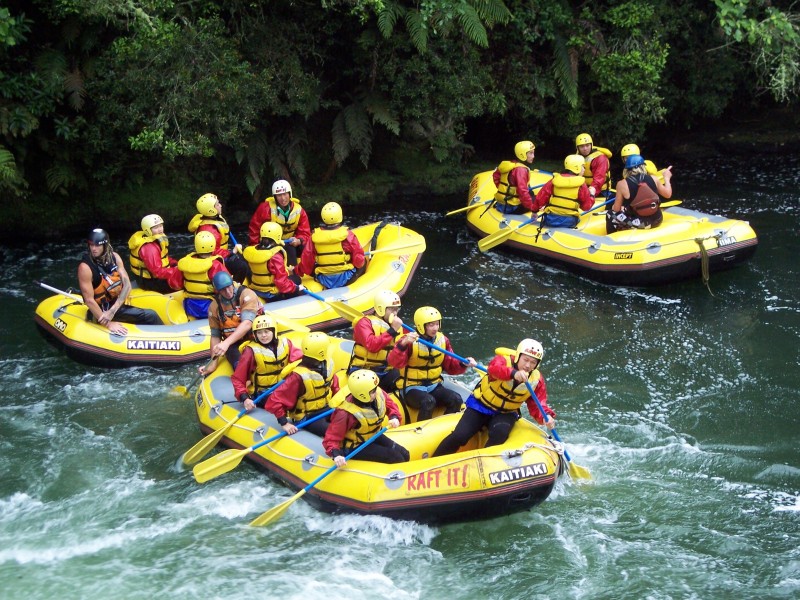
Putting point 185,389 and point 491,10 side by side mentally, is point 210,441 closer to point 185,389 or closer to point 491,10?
point 185,389

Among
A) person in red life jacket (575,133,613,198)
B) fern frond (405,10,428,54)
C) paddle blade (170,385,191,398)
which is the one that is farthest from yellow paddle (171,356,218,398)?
person in red life jacket (575,133,613,198)

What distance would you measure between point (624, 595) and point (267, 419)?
2.83m

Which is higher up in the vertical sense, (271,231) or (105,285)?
(271,231)

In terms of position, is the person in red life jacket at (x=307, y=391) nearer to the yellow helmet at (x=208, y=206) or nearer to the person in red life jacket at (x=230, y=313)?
the person in red life jacket at (x=230, y=313)

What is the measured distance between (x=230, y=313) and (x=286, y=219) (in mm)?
2080

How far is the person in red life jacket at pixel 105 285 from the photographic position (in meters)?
8.34

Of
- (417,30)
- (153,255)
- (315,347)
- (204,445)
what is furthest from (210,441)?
(417,30)

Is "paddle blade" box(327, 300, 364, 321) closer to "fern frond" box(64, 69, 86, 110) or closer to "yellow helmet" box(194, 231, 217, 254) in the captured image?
"yellow helmet" box(194, 231, 217, 254)

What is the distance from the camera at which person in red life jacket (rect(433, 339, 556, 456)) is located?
648 centimetres

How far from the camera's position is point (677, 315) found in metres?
9.95

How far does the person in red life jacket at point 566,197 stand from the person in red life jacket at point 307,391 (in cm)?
494

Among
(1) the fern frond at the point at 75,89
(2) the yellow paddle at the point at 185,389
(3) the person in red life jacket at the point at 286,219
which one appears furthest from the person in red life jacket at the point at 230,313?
(1) the fern frond at the point at 75,89

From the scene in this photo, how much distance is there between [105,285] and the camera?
853 cm

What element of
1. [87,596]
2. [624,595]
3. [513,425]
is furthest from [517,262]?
[87,596]
